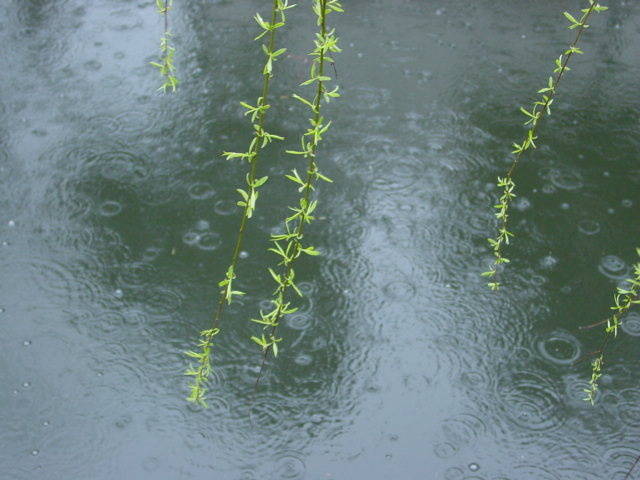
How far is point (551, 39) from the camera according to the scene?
4.12 meters

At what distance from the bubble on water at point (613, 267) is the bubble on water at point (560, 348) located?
37 centimetres

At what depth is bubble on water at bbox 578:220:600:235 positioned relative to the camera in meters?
2.94

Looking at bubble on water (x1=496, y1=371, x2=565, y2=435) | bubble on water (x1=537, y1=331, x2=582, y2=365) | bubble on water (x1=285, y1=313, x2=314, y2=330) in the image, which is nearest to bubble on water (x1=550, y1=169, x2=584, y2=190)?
bubble on water (x1=537, y1=331, x2=582, y2=365)

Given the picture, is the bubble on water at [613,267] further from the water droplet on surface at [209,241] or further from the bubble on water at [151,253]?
the bubble on water at [151,253]

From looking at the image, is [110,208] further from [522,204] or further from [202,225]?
[522,204]

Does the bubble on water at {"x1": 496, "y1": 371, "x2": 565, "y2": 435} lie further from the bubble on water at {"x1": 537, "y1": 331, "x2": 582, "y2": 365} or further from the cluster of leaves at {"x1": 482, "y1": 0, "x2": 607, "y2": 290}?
the cluster of leaves at {"x1": 482, "y1": 0, "x2": 607, "y2": 290}

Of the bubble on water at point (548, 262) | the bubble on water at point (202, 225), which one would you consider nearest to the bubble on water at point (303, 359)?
the bubble on water at point (202, 225)

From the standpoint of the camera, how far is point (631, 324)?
262cm

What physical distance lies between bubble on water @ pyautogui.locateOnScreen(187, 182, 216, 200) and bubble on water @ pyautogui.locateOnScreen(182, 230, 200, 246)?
0.21 m

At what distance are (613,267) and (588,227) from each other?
227 mm

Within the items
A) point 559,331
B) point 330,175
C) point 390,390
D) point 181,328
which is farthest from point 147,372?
point 559,331

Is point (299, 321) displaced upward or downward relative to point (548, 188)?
downward

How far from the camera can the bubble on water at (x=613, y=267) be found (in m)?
2.77

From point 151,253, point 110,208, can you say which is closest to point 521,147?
point 151,253
